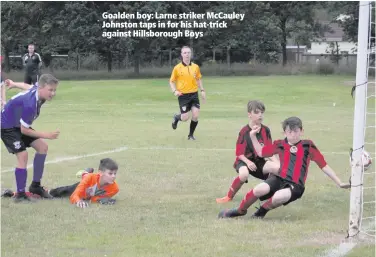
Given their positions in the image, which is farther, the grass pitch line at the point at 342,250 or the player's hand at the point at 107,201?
the player's hand at the point at 107,201

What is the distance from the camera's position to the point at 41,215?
23.6ft

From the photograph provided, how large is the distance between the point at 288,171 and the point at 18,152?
330 cm

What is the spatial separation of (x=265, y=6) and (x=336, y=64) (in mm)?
7038

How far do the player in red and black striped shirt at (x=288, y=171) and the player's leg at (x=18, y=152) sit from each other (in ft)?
8.18

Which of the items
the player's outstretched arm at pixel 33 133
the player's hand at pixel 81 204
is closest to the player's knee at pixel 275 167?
the player's hand at pixel 81 204

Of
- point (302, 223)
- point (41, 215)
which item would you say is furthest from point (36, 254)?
point (302, 223)

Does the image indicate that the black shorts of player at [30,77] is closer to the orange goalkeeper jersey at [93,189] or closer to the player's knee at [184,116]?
the player's knee at [184,116]

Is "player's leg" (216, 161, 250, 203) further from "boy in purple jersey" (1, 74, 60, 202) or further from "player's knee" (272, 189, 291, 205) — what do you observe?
"boy in purple jersey" (1, 74, 60, 202)

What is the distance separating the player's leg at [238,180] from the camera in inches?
305

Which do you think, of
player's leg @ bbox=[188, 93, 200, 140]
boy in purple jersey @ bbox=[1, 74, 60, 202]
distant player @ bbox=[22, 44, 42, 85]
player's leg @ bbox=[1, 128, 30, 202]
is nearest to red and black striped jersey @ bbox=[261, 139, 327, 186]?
boy in purple jersey @ bbox=[1, 74, 60, 202]

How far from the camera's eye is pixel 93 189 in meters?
7.99

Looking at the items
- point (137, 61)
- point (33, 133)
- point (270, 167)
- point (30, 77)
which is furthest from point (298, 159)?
point (137, 61)

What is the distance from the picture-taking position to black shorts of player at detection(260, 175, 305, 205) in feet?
22.6

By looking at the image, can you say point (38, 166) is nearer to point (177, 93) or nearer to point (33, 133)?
point (33, 133)
